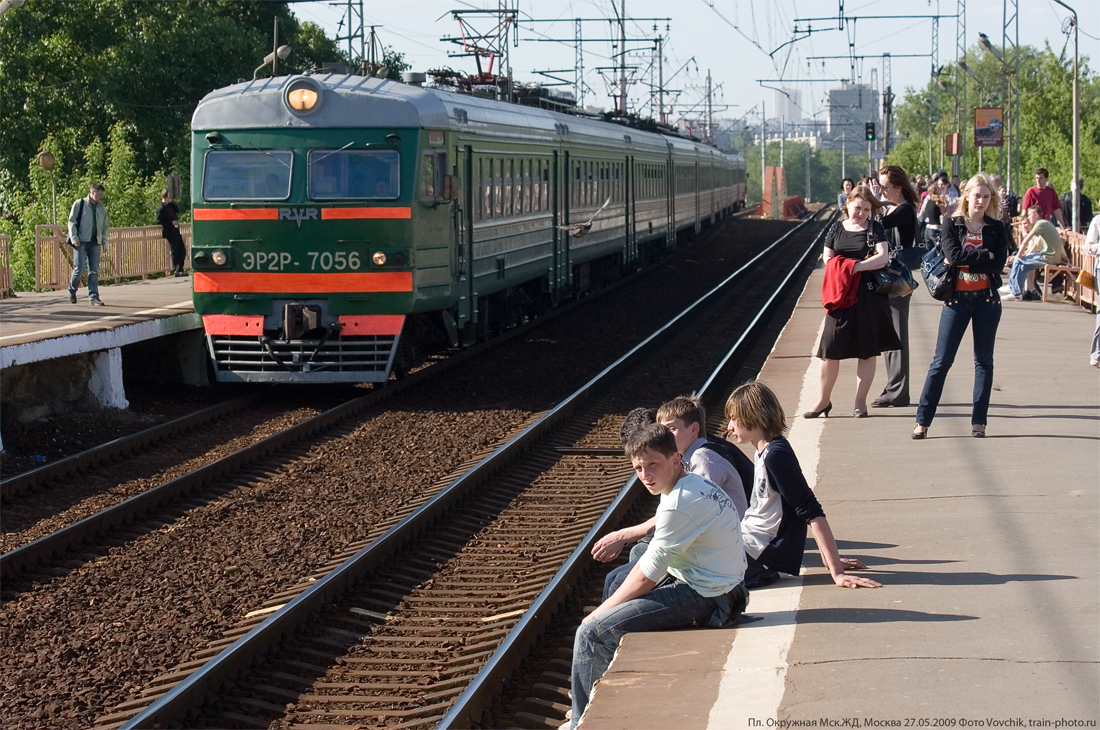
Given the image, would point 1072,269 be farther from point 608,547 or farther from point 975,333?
point 608,547

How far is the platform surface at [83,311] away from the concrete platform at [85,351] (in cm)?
1

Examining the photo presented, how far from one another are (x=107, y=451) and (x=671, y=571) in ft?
21.7

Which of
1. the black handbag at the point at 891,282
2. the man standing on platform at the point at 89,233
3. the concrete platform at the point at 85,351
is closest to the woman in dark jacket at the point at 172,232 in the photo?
the concrete platform at the point at 85,351

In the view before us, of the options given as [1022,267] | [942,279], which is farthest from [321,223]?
[1022,267]

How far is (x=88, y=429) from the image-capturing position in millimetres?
12344

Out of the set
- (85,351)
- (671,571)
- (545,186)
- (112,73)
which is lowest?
(671,571)

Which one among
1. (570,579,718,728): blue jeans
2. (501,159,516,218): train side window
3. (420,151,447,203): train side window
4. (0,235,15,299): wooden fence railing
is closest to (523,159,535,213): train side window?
(501,159,516,218): train side window

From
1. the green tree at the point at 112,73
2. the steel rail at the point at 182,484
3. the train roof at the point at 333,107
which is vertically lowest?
the steel rail at the point at 182,484

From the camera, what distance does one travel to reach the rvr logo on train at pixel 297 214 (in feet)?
43.8

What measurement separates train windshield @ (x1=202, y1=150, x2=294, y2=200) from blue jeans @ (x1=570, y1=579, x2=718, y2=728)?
8799mm

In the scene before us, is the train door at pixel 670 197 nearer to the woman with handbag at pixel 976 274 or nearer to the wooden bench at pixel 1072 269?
the wooden bench at pixel 1072 269

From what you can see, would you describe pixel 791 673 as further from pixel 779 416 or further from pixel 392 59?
pixel 392 59

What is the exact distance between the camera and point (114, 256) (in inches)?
848

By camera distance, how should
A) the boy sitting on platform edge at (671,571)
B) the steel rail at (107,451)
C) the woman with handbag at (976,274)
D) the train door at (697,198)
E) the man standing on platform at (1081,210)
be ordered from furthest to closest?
the train door at (697,198) → the man standing on platform at (1081,210) → the steel rail at (107,451) → the woman with handbag at (976,274) → the boy sitting on platform edge at (671,571)
